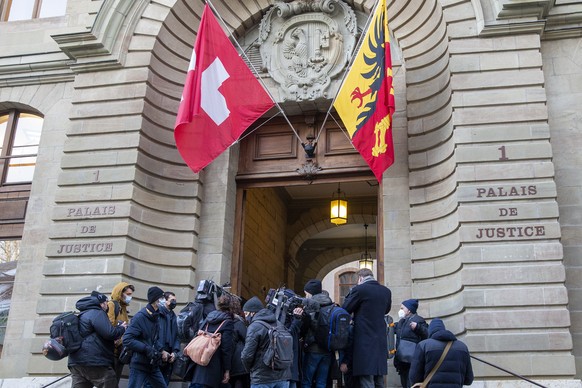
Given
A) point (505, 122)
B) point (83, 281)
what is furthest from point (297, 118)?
point (83, 281)

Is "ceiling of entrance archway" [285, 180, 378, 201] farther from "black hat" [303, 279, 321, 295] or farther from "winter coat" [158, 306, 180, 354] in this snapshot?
"winter coat" [158, 306, 180, 354]

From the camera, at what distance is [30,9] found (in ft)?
62.7

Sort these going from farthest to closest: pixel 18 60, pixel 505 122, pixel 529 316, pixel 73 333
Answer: pixel 18 60 → pixel 505 122 → pixel 529 316 → pixel 73 333

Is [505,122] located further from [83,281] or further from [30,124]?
[30,124]

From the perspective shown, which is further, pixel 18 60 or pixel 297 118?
pixel 18 60

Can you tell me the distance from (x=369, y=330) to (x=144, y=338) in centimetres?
338

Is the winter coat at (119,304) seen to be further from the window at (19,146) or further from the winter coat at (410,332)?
the window at (19,146)

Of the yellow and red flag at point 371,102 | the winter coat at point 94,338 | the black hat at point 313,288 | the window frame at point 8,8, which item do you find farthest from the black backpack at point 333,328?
the window frame at point 8,8

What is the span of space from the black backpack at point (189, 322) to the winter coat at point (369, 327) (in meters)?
2.38

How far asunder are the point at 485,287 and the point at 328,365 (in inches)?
138

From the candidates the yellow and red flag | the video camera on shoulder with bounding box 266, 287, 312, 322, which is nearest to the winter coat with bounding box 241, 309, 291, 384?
the video camera on shoulder with bounding box 266, 287, 312, 322

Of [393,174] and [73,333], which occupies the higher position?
[393,174]

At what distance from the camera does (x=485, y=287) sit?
40.8 ft

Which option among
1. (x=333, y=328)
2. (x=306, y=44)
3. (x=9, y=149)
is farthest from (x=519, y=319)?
(x=9, y=149)
